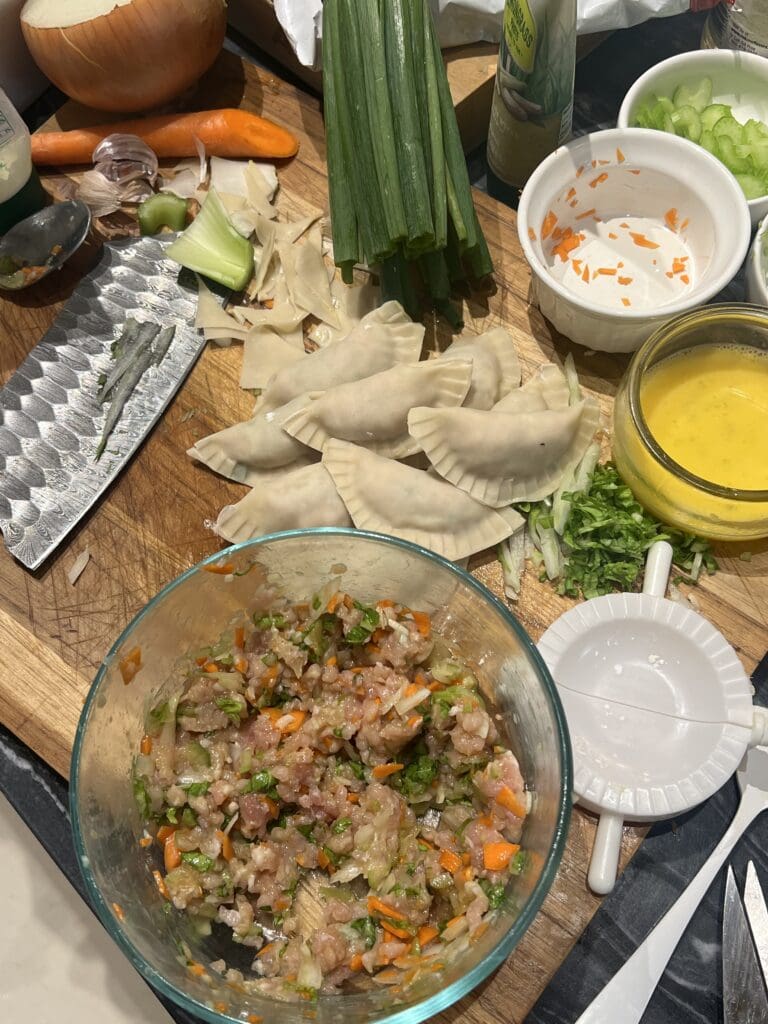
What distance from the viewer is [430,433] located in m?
1.88

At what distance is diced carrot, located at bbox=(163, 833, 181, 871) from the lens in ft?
5.01

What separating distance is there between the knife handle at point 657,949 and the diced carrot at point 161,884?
0.80 metres

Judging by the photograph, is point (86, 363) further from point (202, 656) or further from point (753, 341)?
point (753, 341)

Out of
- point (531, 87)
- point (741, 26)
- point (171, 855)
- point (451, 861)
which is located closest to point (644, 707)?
point (451, 861)

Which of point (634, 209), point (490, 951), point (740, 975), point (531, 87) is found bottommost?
point (740, 975)

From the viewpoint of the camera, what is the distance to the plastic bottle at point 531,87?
180cm

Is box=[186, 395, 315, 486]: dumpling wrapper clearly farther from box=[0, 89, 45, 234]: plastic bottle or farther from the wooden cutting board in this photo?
box=[0, 89, 45, 234]: plastic bottle

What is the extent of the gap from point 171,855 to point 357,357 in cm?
107

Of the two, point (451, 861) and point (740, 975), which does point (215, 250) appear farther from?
point (740, 975)

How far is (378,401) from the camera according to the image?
6.32ft

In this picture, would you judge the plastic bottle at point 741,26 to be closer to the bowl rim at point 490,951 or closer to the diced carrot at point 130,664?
the bowl rim at point 490,951

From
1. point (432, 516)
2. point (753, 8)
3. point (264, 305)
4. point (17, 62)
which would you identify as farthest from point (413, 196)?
point (17, 62)

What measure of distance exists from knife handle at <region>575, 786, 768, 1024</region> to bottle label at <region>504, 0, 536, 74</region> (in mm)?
1551

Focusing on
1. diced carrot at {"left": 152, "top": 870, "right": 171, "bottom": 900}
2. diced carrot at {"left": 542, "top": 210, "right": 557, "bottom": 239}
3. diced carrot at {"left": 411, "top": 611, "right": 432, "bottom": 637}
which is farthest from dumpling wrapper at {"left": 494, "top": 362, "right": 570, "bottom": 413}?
diced carrot at {"left": 152, "top": 870, "right": 171, "bottom": 900}
